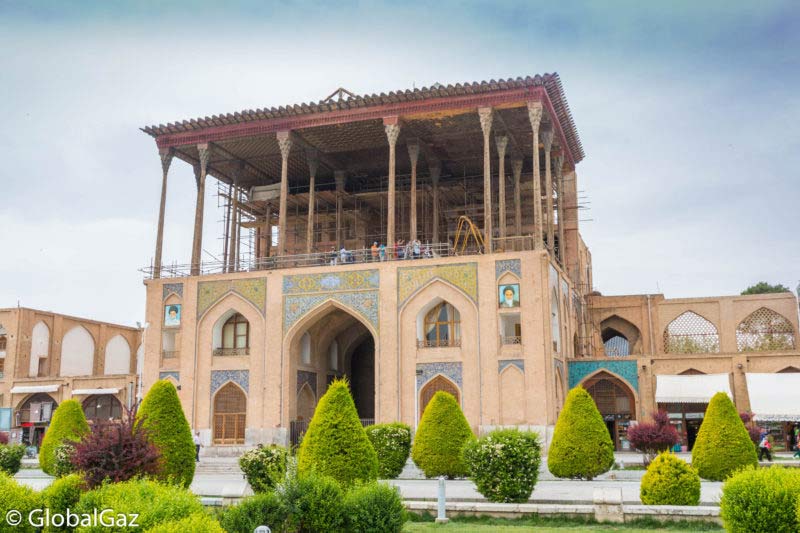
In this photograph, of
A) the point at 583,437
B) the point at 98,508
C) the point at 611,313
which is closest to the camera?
the point at 98,508

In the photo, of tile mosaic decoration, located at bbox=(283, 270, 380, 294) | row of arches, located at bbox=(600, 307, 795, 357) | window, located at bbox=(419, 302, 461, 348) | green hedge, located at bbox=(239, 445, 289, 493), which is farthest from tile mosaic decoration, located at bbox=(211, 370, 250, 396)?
row of arches, located at bbox=(600, 307, 795, 357)

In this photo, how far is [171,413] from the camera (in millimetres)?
14703

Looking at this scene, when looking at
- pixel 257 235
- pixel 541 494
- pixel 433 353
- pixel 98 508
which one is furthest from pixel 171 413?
pixel 257 235

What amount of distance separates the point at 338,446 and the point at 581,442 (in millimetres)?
6926

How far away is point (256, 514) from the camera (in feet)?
33.1

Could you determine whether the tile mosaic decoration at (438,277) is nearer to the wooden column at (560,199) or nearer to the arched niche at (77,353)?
the wooden column at (560,199)

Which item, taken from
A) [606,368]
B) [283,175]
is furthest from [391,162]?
[606,368]

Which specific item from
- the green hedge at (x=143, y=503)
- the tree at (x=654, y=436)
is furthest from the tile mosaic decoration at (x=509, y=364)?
the green hedge at (x=143, y=503)

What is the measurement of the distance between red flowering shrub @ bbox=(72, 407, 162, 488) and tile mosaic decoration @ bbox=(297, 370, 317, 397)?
667 inches

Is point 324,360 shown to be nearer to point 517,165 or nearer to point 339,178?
point 339,178

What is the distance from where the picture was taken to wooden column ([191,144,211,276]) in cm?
3073

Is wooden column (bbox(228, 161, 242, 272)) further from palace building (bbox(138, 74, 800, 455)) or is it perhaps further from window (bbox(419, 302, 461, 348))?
window (bbox(419, 302, 461, 348))

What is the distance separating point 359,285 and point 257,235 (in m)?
12.4

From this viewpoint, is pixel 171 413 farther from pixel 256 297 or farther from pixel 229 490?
pixel 256 297
